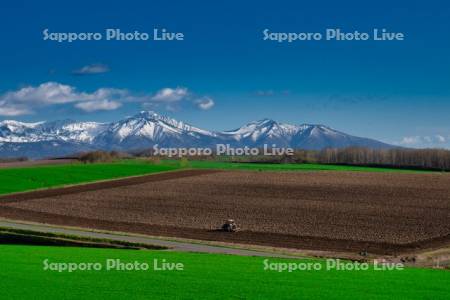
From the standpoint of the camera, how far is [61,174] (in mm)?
98000

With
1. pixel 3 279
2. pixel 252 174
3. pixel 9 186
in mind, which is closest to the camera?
pixel 3 279

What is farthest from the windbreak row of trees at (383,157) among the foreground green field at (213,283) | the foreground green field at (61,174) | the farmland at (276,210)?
the foreground green field at (213,283)

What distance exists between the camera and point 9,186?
83500 millimetres

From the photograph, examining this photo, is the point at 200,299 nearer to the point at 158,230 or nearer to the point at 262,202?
the point at 158,230

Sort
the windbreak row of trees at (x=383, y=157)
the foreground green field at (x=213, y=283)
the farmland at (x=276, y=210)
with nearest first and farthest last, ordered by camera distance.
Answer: the foreground green field at (x=213, y=283) → the farmland at (x=276, y=210) → the windbreak row of trees at (x=383, y=157)

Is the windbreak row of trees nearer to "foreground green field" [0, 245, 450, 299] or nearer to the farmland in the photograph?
the farmland

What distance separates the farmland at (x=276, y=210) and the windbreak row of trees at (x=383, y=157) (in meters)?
60.3

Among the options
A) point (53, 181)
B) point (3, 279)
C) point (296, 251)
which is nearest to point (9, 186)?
point (53, 181)

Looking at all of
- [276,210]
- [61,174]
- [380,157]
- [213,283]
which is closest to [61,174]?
[61,174]

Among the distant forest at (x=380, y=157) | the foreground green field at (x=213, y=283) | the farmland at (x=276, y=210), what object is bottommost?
the foreground green field at (x=213, y=283)

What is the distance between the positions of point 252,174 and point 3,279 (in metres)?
78.5

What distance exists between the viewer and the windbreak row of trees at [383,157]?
149m

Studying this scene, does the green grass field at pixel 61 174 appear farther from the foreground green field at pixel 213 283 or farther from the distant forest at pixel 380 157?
the foreground green field at pixel 213 283

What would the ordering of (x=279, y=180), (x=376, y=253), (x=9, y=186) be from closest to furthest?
(x=376, y=253)
(x=9, y=186)
(x=279, y=180)
